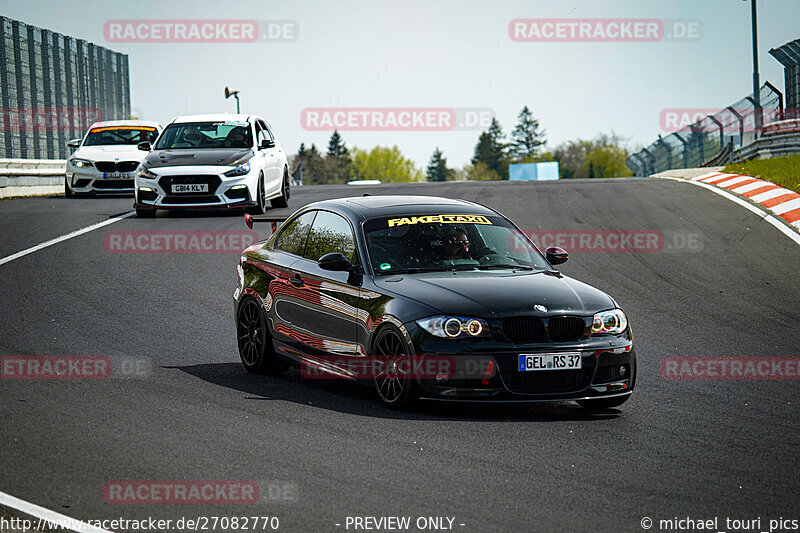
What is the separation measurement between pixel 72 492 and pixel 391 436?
2.08m

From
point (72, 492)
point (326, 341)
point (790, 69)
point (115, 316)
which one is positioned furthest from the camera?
point (790, 69)

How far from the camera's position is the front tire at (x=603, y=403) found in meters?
8.00

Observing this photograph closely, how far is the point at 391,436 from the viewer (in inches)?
282

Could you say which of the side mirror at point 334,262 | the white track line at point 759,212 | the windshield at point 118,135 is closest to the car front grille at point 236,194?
the windshield at point 118,135

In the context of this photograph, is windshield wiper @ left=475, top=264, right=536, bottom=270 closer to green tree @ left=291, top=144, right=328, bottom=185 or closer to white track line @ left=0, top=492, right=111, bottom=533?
white track line @ left=0, top=492, right=111, bottom=533

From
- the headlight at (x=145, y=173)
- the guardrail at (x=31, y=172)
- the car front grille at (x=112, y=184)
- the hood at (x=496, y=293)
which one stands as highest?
the guardrail at (x=31, y=172)

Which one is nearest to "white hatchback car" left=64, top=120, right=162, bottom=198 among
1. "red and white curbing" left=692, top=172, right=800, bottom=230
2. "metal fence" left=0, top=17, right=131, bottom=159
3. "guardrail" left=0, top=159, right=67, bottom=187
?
"guardrail" left=0, top=159, right=67, bottom=187

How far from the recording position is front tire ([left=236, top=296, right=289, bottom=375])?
9633 millimetres

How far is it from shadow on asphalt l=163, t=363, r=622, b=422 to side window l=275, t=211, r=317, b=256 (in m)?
1.09

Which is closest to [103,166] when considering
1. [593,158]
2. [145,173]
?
[145,173]

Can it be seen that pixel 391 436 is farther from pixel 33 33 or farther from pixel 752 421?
pixel 33 33

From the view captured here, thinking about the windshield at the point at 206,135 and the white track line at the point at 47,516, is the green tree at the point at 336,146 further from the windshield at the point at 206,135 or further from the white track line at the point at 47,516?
the white track line at the point at 47,516

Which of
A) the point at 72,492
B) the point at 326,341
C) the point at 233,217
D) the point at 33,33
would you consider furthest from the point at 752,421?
the point at 33,33

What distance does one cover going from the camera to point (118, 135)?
87.4 feet
